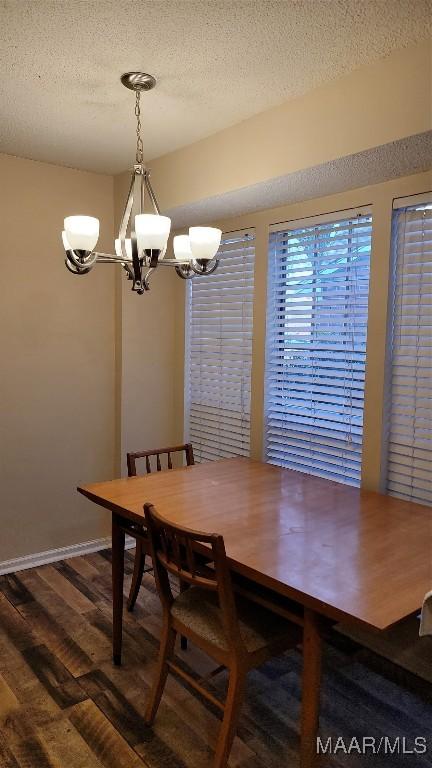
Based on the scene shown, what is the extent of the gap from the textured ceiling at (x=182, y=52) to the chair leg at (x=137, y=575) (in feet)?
7.08

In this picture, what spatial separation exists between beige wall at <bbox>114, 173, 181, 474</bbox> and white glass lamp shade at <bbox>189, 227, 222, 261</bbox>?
1.57m

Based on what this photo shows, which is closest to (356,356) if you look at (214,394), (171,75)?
(214,394)

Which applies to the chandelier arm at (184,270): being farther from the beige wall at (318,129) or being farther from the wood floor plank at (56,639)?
the wood floor plank at (56,639)

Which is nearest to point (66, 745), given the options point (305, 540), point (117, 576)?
point (117, 576)

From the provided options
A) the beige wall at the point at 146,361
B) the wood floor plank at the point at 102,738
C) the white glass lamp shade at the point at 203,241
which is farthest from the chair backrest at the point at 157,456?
the white glass lamp shade at the point at 203,241

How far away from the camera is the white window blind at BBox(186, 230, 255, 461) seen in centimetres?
332

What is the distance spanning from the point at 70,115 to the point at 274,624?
7.89 ft

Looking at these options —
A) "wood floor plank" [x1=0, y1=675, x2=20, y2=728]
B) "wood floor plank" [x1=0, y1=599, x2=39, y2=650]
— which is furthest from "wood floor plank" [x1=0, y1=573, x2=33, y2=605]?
"wood floor plank" [x1=0, y1=675, x2=20, y2=728]

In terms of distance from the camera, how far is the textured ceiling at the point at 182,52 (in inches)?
66.6

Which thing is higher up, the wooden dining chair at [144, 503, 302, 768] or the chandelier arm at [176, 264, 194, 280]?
the chandelier arm at [176, 264, 194, 280]

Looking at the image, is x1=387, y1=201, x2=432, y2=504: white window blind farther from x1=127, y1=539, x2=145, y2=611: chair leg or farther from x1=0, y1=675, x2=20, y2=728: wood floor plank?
x1=0, y1=675, x2=20, y2=728: wood floor plank

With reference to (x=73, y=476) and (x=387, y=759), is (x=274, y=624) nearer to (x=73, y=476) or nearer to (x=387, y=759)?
(x=387, y=759)

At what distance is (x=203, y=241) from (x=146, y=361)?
1802mm

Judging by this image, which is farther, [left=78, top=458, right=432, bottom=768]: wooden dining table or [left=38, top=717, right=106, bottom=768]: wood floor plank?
[left=38, top=717, right=106, bottom=768]: wood floor plank
